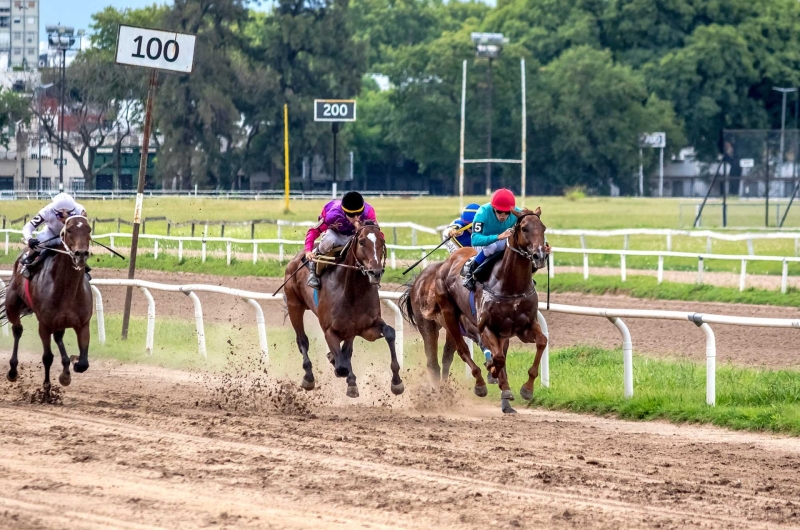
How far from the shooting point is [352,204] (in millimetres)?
9680

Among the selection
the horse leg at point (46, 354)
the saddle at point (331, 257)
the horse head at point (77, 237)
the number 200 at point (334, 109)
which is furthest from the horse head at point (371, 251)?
the number 200 at point (334, 109)

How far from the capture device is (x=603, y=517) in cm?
537

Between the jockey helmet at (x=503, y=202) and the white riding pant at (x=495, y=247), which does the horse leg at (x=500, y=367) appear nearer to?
the white riding pant at (x=495, y=247)

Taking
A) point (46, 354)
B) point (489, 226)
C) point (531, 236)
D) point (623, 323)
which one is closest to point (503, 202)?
point (489, 226)

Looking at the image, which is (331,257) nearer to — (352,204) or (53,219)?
(352,204)

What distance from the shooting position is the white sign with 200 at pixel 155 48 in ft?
42.2

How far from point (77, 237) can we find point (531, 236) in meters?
3.27

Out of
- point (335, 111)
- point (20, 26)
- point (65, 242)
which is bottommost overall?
point (65, 242)

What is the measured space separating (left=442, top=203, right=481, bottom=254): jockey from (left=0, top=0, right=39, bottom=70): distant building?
11814 cm

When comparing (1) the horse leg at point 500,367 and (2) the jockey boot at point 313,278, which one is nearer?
(1) the horse leg at point 500,367

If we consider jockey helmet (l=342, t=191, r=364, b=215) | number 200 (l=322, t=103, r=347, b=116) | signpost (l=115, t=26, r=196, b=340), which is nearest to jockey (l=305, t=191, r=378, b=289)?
jockey helmet (l=342, t=191, r=364, b=215)

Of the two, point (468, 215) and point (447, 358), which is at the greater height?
point (468, 215)

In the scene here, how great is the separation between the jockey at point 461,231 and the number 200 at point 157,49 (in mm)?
3944

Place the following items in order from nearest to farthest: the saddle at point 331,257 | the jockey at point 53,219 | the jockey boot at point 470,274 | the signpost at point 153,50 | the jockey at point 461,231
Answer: the jockey boot at point 470,274
the saddle at point 331,257
the jockey at point 53,219
the jockey at point 461,231
the signpost at point 153,50
